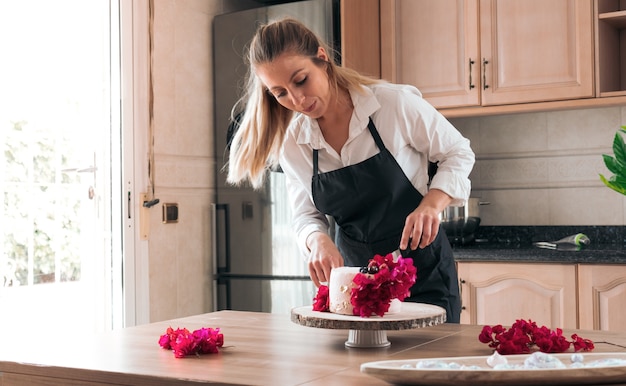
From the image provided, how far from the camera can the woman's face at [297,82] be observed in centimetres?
191

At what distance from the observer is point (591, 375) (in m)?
1.05

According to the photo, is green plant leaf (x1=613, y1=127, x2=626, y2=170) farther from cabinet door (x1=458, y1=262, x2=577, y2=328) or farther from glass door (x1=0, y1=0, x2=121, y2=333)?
glass door (x1=0, y1=0, x2=121, y2=333)

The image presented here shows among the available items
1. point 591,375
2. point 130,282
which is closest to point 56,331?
point 130,282

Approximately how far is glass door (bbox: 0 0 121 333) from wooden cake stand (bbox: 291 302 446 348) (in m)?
1.63

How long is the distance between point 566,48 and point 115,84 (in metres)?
1.82

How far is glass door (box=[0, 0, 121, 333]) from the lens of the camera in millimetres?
2795

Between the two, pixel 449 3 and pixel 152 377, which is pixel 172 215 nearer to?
pixel 449 3

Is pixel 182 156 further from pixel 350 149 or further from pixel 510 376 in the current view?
pixel 510 376

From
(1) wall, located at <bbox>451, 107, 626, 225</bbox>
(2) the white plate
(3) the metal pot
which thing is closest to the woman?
(2) the white plate

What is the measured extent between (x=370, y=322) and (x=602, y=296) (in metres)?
1.76

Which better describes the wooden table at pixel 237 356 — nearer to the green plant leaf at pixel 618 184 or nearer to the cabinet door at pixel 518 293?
the cabinet door at pixel 518 293

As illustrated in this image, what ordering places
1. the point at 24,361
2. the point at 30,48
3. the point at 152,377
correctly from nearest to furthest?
Answer: the point at 152,377 → the point at 24,361 → the point at 30,48

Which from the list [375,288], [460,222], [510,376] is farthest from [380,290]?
[460,222]

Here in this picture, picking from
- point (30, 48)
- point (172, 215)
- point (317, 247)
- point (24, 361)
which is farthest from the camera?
point (172, 215)
